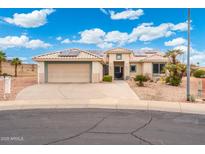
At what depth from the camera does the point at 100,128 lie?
7559 mm

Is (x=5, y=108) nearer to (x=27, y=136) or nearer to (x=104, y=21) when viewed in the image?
(x=27, y=136)

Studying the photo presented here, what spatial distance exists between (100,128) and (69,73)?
1749 centimetres

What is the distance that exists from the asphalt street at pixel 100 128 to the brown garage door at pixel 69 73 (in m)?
14.1

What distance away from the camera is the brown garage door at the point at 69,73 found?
24.4 meters

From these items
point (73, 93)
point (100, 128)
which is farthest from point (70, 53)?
point (100, 128)

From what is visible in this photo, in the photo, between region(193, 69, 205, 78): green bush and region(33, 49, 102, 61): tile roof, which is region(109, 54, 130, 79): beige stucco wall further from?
region(193, 69, 205, 78): green bush

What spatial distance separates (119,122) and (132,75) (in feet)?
77.5

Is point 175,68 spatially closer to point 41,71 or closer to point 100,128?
point 41,71

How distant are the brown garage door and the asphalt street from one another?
14.1 meters

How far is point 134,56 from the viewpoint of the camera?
34.3m

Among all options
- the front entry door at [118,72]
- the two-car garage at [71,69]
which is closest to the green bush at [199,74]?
the front entry door at [118,72]

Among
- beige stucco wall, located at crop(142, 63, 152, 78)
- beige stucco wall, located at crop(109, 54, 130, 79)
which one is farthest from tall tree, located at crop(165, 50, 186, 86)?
beige stucco wall, located at crop(109, 54, 130, 79)

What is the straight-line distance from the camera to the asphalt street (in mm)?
6324
